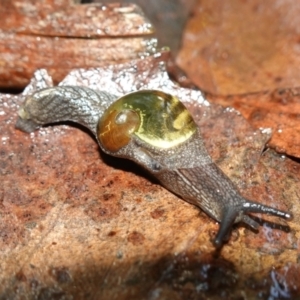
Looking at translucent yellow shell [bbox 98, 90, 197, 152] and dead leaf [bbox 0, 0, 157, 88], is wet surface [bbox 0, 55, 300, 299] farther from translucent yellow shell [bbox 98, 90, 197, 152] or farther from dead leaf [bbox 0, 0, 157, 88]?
dead leaf [bbox 0, 0, 157, 88]

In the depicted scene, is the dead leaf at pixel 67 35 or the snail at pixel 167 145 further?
the dead leaf at pixel 67 35

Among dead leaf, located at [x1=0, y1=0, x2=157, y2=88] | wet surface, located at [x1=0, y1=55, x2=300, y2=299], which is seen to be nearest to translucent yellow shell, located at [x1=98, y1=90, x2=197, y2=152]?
wet surface, located at [x1=0, y1=55, x2=300, y2=299]

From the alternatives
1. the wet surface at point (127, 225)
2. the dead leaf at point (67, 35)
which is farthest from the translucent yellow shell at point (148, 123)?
the dead leaf at point (67, 35)

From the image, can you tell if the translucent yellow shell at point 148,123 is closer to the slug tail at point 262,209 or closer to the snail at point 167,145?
the snail at point 167,145

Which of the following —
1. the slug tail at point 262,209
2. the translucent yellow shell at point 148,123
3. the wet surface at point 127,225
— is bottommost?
the wet surface at point 127,225

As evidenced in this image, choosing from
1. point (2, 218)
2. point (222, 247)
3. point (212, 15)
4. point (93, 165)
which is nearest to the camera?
point (222, 247)

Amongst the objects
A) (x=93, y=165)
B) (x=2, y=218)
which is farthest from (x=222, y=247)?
(x=2, y=218)

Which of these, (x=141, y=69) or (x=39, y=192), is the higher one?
(x=141, y=69)

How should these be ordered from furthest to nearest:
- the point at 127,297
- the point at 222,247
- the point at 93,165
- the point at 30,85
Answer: the point at 30,85 < the point at 93,165 < the point at 222,247 < the point at 127,297

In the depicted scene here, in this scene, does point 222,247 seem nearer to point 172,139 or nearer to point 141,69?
point 172,139

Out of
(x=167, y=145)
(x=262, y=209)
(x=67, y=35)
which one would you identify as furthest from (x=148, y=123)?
(x=67, y=35)
